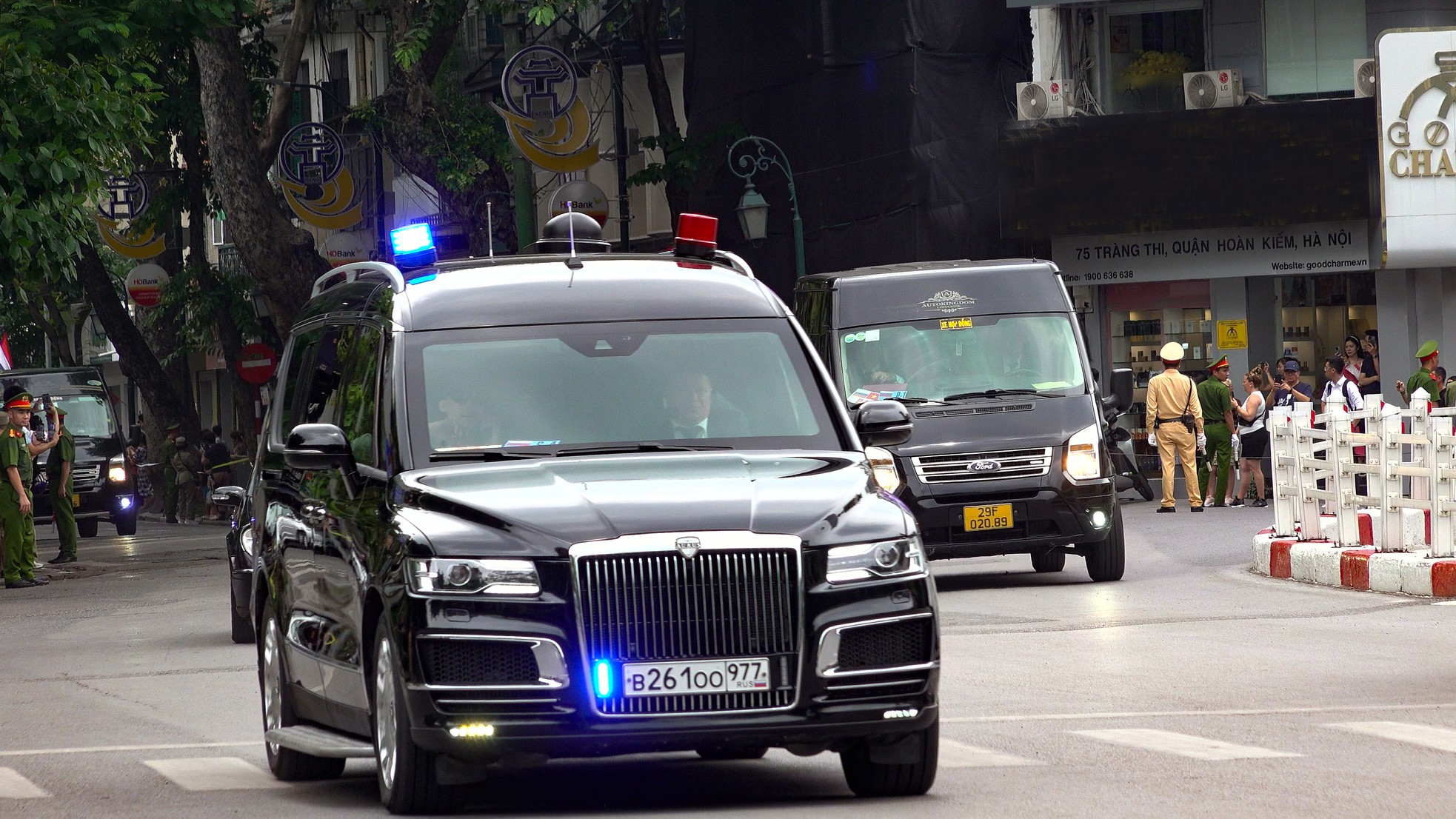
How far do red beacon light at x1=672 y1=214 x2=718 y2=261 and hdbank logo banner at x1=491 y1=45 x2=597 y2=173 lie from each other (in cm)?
2093

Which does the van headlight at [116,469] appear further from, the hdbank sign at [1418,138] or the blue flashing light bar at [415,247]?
the blue flashing light bar at [415,247]

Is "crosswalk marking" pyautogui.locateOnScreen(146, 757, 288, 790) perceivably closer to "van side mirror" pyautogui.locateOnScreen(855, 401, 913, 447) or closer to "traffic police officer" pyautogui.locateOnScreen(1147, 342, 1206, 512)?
"van side mirror" pyautogui.locateOnScreen(855, 401, 913, 447)

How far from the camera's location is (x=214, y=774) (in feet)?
30.3

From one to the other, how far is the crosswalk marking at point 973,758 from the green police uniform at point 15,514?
52.9 ft

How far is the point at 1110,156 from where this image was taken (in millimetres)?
31625

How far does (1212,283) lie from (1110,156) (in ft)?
7.91

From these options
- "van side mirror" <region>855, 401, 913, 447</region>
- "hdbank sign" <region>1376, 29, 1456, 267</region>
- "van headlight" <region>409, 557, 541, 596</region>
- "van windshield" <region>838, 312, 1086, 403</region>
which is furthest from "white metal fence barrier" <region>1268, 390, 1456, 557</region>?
"hdbank sign" <region>1376, 29, 1456, 267</region>

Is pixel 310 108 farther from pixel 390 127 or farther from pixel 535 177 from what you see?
pixel 390 127

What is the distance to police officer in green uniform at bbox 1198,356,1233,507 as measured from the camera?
27.2 metres

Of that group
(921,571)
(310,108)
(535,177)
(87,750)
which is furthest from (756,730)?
(310,108)

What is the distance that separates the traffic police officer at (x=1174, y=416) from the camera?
26.6m

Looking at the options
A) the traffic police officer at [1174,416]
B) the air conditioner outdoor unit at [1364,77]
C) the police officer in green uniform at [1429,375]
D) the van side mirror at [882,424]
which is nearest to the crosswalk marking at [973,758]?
the van side mirror at [882,424]

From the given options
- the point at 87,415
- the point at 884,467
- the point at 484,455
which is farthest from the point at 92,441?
the point at 484,455

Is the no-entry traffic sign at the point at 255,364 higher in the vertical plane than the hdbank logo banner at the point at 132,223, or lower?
lower
